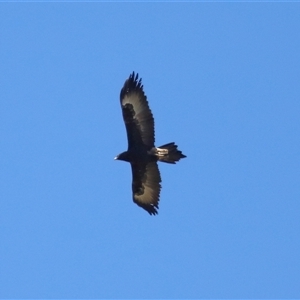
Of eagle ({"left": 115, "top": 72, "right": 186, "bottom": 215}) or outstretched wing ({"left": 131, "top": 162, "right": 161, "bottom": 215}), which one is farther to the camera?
outstretched wing ({"left": 131, "top": 162, "right": 161, "bottom": 215})

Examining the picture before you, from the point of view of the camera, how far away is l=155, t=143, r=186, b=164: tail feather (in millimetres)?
40938

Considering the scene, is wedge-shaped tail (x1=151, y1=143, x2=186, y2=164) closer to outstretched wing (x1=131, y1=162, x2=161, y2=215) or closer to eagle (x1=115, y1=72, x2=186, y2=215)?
eagle (x1=115, y1=72, x2=186, y2=215)

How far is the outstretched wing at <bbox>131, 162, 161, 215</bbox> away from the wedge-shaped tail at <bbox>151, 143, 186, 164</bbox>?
0.96 m

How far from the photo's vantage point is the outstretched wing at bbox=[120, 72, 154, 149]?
136ft

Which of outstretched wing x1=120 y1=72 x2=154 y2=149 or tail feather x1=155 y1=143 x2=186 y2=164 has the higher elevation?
outstretched wing x1=120 y1=72 x2=154 y2=149

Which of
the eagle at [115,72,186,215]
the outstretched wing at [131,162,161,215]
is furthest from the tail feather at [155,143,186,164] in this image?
the outstretched wing at [131,162,161,215]

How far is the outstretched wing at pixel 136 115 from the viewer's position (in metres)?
41.5

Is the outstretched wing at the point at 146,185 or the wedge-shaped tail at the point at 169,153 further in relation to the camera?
the outstretched wing at the point at 146,185

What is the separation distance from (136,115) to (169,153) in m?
1.67

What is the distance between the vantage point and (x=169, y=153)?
41000mm

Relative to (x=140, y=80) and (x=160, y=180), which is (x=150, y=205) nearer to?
(x=160, y=180)

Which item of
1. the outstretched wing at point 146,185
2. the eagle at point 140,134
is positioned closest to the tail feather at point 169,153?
the eagle at point 140,134

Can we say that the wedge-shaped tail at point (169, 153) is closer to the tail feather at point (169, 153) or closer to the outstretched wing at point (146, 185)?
the tail feather at point (169, 153)

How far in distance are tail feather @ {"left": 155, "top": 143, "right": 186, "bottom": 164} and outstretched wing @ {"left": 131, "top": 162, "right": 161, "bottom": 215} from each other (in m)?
1.00
